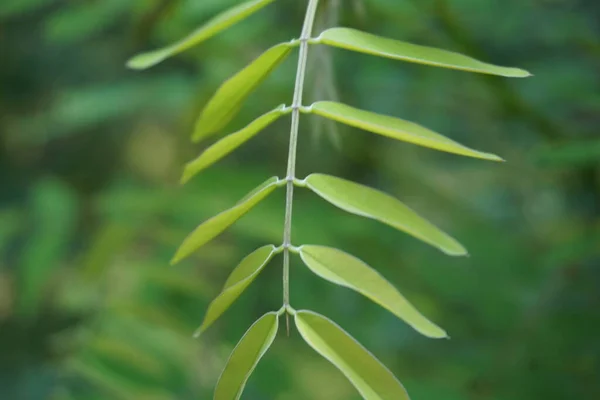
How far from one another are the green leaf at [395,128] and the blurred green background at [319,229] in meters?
0.33

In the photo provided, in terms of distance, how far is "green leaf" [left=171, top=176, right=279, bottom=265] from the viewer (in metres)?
0.46

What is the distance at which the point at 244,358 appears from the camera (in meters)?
0.44

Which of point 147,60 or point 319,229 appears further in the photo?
point 319,229

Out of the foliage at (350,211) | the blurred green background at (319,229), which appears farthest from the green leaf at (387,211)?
the blurred green background at (319,229)

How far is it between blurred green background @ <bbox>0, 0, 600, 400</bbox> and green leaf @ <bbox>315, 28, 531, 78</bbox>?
0.31 meters

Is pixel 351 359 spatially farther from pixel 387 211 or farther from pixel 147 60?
pixel 147 60

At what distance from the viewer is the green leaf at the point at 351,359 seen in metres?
0.42

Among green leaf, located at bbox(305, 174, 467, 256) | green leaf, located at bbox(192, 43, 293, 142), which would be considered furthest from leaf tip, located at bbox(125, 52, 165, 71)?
green leaf, located at bbox(305, 174, 467, 256)

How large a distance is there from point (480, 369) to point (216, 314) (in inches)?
22.1

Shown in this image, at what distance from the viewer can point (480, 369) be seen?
0.94m

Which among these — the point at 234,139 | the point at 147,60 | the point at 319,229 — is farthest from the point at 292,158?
the point at 319,229

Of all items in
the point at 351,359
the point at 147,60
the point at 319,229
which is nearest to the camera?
the point at 351,359

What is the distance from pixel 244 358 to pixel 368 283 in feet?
0.25

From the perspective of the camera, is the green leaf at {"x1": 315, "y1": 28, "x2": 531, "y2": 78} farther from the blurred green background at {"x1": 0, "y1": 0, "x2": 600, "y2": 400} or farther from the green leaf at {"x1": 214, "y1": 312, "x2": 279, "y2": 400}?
the blurred green background at {"x1": 0, "y1": 0, "x2": 600, "y2": 400}
